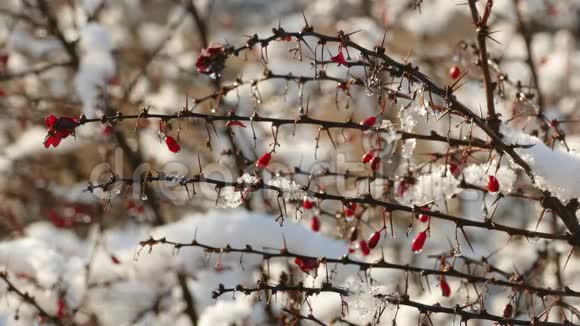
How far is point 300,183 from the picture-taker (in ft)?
10.9

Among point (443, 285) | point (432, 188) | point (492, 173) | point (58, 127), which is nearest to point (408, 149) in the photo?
point (432, 188)

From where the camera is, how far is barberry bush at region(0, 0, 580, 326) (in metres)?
1.72

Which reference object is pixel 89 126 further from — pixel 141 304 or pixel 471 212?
pixel 471 212

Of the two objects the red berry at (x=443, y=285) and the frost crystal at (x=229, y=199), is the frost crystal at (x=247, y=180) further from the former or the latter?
the red berry at (x=443, y=285)

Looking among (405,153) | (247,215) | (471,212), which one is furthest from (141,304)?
(471,212)

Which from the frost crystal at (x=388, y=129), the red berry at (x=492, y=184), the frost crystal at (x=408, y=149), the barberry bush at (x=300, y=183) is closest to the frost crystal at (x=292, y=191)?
the barberry bush at (x=300, y=183)

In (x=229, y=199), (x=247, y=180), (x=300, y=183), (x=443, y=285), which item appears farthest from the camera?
Result: (x=300, y=183)

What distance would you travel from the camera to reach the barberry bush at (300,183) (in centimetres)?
172

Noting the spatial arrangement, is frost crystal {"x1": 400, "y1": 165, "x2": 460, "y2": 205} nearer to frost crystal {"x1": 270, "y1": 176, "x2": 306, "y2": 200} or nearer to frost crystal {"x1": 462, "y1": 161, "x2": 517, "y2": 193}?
frost crystal {"x1": 462, "y1": 161, "x2": 517, "y2": 193}

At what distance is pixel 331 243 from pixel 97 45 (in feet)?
6.91

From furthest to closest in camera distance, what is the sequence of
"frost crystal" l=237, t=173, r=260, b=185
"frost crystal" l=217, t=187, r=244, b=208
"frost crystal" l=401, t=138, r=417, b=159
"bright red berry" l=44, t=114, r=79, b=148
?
"frost crystal" l=401, t=138, r=417, b=159 → "frost crystal" l=217, t=187, r=244, b=208 → "frost crystal" l=237, t=173, r=260, b=185 → "bright red berry" l=44, t=114, r=79, b=148

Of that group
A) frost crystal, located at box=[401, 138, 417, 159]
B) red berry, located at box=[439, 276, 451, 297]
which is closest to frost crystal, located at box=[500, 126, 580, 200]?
frost crystal, located at box=[401, 138, 417, 159]

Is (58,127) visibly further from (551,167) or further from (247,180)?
(551,167)

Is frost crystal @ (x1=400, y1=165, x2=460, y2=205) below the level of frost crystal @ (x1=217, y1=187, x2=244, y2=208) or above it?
above
